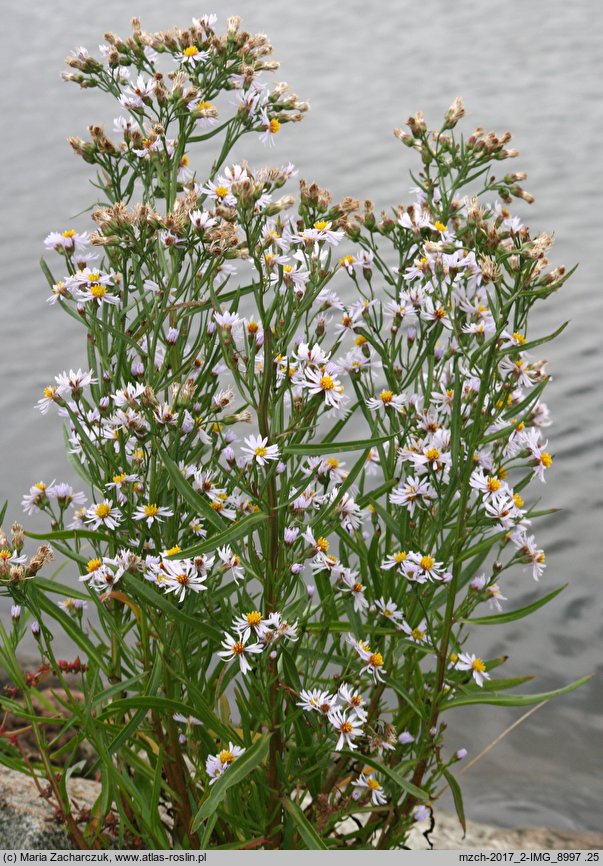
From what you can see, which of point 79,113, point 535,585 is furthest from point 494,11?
point 535,585

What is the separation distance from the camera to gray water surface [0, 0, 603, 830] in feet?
14.5

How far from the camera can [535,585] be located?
508 cm

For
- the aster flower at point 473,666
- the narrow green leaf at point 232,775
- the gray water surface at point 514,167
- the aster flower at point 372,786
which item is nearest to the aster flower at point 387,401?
the aster flower at point 473,666

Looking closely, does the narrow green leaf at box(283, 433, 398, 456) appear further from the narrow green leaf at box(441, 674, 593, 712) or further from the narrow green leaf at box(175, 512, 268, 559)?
the narrow green leaf at box(441, 674, 593, 712)

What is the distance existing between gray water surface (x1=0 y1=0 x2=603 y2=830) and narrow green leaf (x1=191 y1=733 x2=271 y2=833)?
206 cm

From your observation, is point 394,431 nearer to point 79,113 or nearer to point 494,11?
point 79,113

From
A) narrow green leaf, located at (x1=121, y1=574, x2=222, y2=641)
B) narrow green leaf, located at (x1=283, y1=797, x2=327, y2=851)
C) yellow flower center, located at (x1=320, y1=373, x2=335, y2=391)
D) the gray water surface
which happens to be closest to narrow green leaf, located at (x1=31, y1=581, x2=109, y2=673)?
narrow green leaf, located at (x1=121, y1=574, x2=222, y2=641)

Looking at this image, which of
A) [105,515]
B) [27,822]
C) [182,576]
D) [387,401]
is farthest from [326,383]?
[27,822]

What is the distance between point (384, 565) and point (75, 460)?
888mm

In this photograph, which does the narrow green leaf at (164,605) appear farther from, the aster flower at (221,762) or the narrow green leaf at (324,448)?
the narrow green leaf at (324,448)

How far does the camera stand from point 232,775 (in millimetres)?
2297

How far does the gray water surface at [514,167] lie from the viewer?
4.42 meters

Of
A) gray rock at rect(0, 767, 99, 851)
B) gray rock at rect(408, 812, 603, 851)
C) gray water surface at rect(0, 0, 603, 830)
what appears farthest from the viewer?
gray water surface at rect(0, 0, 603, 830)

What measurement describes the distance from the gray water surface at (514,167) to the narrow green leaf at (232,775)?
206 cm
